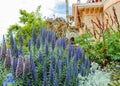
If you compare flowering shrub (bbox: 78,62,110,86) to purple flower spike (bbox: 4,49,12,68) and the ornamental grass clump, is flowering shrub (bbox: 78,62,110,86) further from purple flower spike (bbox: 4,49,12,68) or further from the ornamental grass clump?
purple flower spike (bbox: 4,49,12,68)

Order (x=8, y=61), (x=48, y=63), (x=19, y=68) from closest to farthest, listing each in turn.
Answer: (x=19, y=68) < (x=8, y=61) < (x=48, y=63)

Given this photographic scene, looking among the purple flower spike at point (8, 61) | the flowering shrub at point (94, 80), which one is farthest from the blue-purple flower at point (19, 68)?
the flowering shrub at point (94, 80)

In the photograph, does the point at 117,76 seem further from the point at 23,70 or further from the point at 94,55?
the point at 23,70

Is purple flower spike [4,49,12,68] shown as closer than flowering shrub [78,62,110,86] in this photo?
Yes

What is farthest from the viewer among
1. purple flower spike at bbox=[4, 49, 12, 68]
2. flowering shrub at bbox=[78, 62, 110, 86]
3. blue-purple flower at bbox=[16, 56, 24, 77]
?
flowering shrub at bbox=[78, 62, 110, 86]

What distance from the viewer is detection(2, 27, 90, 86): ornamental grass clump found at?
18.2ft

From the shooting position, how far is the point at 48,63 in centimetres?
622

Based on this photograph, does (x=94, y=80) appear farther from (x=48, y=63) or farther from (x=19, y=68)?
(x=19, y=68)

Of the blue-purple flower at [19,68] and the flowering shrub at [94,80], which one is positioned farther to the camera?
the flowering shrub at [94,80]

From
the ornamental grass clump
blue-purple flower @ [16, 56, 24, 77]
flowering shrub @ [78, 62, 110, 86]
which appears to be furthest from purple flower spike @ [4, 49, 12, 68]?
flowering shrub @ [78, 62, 110, 86]

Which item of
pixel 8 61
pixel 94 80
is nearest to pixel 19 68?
pixel 8 61

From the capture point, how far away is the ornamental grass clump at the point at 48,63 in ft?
18.2

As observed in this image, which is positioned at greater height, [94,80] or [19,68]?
[19,68]

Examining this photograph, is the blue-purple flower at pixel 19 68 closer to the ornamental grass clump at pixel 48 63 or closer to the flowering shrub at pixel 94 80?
the ornamental grass clump at pixel 48 63
